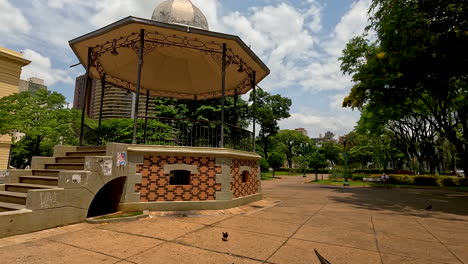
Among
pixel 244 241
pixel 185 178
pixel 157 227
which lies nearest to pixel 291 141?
pixel 185 178

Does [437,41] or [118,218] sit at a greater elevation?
[437,41]

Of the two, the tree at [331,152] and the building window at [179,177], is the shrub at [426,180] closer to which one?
the building window at [179,177]

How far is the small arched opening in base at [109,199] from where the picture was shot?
7258 mm

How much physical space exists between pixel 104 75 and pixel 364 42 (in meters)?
17.6

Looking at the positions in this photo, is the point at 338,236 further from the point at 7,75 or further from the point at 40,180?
the point at 7,75

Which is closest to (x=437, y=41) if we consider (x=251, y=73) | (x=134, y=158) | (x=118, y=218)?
(x=251, y=73)

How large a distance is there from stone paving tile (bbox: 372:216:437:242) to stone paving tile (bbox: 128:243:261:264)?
4.20m

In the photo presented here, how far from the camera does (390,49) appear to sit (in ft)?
40.0

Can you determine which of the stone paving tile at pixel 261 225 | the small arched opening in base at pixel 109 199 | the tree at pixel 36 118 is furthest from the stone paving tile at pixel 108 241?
the tree at pixel 36 118

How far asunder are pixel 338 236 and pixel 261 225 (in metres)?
1.83

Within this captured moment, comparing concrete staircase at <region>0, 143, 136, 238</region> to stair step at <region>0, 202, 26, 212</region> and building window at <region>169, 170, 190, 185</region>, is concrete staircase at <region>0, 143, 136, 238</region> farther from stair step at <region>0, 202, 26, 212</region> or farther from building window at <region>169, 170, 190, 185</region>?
building window at <region>169, 170, 190, 185</region>

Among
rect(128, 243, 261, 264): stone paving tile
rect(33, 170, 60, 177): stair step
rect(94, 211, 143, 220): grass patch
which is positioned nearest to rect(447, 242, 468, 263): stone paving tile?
rect(128, 243, 261, 264): stone paving tile

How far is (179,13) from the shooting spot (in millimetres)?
10055

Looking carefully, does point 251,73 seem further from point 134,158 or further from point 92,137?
point 92,137
